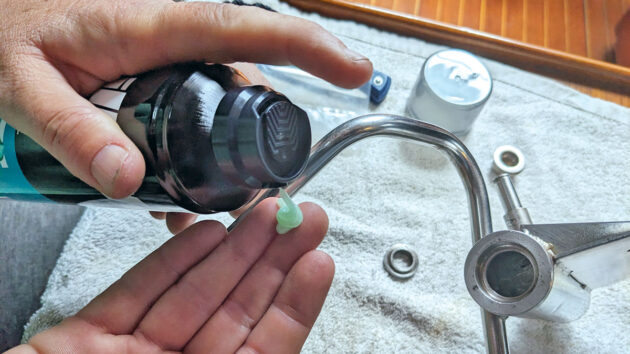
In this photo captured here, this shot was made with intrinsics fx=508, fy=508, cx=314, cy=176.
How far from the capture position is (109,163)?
294 millimetres

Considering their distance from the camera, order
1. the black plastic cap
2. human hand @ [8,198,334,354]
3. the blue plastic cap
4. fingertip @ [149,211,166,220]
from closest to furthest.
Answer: the black plastic cap, human hand @ [8,198,334,354], fingertip @ [149,211,166,220], the blue plastic cap

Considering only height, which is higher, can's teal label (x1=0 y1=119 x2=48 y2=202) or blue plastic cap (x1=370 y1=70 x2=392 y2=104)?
can's teal label (x1=0 y1=119 x2=48 y2=202)

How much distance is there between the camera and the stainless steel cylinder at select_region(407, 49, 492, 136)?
606mm

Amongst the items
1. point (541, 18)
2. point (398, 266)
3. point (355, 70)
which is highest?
point (355, 70)

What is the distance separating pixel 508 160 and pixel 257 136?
46 centimetres

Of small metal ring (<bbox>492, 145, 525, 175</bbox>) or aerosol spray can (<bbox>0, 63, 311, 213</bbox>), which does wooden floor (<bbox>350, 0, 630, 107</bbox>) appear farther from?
aerosol spray can (<bbox>0, 63, 311, 213</bbox>)

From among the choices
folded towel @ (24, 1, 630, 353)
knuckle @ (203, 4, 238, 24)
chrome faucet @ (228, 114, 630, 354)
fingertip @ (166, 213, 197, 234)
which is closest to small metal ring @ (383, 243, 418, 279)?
folded towel @ (24, 1, 630, 353)

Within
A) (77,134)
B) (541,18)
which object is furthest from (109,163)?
(541,18)

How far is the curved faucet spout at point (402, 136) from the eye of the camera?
473mm

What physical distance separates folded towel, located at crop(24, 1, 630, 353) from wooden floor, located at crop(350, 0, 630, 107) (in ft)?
0.18

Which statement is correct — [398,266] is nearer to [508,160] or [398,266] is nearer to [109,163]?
[508,160]

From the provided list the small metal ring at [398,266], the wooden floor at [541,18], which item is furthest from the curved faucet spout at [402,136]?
the wooden floor at [541,18]

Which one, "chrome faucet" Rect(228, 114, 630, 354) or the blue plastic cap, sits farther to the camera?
the blue plastic cap

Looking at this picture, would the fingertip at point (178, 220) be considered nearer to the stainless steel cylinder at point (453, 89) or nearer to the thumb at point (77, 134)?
the thumb at point (77, 134)
